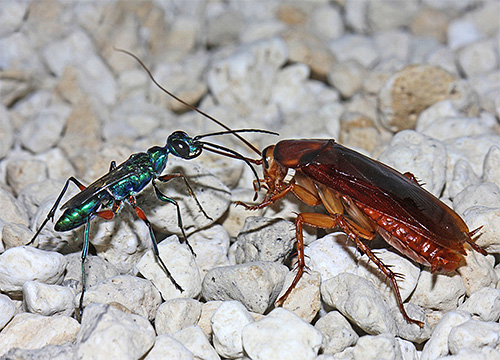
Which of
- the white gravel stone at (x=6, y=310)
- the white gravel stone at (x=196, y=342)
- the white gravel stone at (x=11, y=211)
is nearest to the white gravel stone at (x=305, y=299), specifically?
the white gravel stone at (x=196, y=342)

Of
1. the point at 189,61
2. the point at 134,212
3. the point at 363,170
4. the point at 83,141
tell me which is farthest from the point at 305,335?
the point at 189,61

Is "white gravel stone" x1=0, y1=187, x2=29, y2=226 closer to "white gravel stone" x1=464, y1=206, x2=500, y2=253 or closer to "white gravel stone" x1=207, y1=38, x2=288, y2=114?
"white gravel stone" x1=207, y1=38, x2=288, y2=114

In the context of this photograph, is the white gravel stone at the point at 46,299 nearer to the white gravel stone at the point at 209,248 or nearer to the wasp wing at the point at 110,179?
the wasp wing at the point at 110,179

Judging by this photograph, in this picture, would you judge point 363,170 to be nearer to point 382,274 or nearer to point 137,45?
point 382,274

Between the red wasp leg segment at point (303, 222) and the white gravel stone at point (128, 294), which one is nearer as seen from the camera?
the white gravel stone at point (128, 294)

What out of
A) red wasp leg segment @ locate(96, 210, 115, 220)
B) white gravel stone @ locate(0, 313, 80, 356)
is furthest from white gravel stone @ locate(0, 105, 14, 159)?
white gravel stone @ locate(0, 313, 80, 356)
